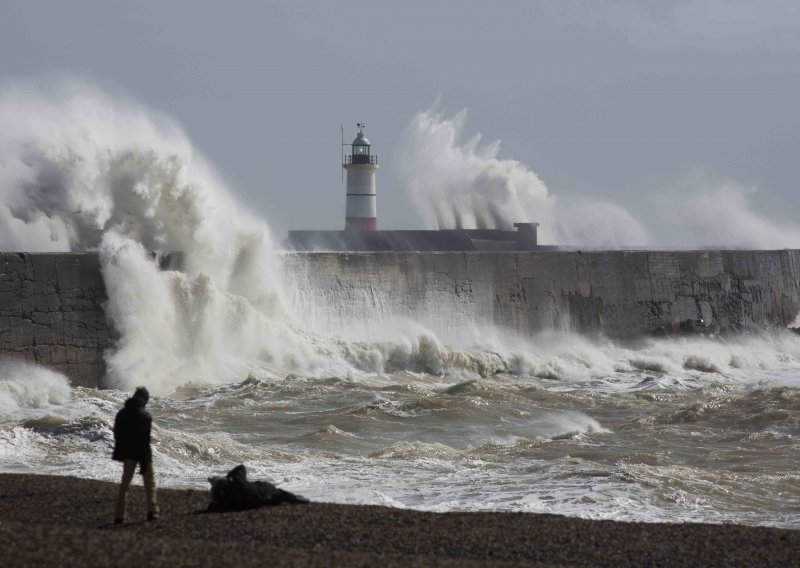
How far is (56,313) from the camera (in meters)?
14.4

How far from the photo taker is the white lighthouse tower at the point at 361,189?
40.5 meters

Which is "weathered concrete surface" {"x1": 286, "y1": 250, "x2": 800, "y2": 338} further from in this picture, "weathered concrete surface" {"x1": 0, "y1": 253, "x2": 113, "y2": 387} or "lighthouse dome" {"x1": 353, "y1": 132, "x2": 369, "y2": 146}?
"lighthouse dome" {"x1": 353, "y1": 132, "x2": 369, "y2": 146}

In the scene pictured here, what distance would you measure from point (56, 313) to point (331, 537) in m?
8.86

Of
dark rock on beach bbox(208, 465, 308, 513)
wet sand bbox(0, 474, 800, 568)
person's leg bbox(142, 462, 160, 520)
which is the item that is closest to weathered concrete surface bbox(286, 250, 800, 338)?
dark rock on beach bbox(208, 465, 308, 513)

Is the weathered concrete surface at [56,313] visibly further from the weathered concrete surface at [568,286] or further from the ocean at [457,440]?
the weathered concrete surface at [568,286]

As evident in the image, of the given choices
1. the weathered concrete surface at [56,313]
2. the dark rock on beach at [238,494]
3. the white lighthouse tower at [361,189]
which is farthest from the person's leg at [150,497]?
the white lighthouse tower at [361,189]

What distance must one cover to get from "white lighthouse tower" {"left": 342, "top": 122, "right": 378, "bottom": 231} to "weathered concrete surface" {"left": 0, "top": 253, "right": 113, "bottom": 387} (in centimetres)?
2540

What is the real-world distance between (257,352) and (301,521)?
10.7 m

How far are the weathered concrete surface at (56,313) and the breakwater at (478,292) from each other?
14 mm

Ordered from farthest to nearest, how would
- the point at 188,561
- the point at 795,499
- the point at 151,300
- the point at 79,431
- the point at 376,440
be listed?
the point at 151,300, the point at 376,440, the point at 79,431, the point at 795,499, the point at 188,561

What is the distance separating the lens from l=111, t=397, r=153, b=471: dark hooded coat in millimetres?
6859

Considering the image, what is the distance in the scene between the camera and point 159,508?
23.4ft

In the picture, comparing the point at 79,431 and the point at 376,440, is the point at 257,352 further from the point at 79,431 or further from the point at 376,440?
the point at 79,431

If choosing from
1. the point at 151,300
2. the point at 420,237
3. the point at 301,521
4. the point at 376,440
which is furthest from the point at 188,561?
the point at 420,237
